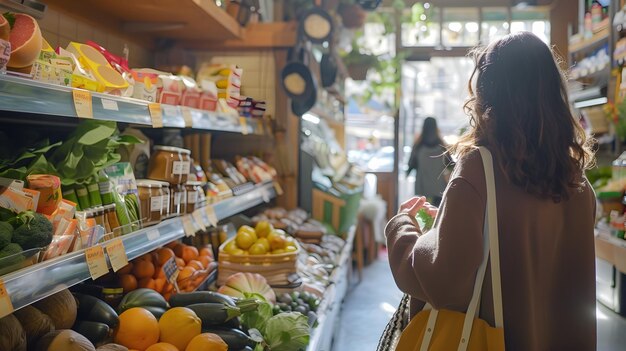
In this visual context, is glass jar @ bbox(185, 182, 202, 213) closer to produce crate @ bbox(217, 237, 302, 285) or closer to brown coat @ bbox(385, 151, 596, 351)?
produce crate @ bbox(217, 237, 302, 285)

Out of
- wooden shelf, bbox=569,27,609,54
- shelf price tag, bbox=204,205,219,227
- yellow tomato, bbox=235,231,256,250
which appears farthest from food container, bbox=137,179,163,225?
wooden shelf, bbox=569,27,609,54

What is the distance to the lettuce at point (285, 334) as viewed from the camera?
2389mm

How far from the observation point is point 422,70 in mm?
9742

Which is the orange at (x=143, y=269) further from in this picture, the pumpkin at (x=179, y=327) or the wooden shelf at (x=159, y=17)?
the wooden shelf at (x=159, y=17)

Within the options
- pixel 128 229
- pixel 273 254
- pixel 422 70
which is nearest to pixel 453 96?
pixel 422 70

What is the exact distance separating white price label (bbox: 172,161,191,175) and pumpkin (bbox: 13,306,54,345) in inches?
39.1

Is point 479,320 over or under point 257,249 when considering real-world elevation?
over

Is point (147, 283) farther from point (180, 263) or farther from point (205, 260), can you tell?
point (205, 260)

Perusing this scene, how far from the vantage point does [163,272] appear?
2.63 m

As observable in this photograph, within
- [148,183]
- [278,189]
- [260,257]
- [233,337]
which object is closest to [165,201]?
[148,183]

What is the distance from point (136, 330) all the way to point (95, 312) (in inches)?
5.2

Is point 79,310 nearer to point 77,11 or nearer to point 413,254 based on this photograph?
point 413,254

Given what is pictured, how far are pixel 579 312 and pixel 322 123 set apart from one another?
5.68 metres

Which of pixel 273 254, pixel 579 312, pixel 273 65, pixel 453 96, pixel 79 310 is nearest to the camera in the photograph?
pixel 579 312
